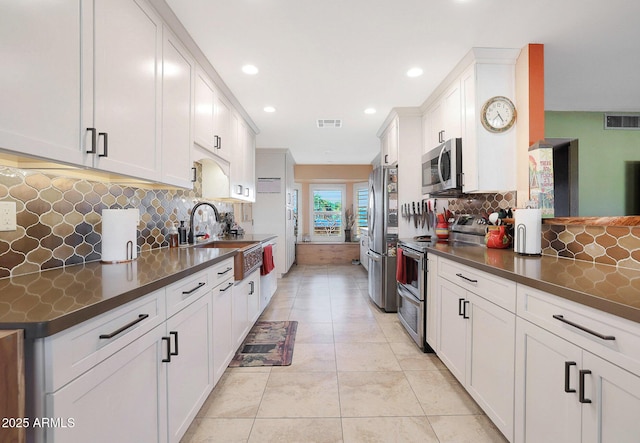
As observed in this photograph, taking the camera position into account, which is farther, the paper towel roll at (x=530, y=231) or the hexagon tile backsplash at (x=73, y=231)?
the paper towel roll at (x=530, y=231)

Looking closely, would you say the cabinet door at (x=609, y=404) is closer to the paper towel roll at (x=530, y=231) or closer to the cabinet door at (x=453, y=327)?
the cabinet door at (x=453, y=327)

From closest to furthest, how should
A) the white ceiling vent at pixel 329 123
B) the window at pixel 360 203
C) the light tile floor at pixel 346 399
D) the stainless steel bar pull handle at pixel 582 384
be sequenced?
the stainless steel bar pull handle at pixel 582 384
the light tile floor at pixel 346 399
the white ceiling vent at pixel 329 123
the window at pixel 360 203

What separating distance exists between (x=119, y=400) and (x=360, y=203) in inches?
268

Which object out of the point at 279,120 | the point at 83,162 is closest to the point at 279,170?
the point at 279,120

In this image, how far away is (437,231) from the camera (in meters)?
3.30

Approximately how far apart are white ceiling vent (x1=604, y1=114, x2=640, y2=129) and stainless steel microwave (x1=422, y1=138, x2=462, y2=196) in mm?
1862

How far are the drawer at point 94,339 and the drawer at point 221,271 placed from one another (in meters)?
0.64

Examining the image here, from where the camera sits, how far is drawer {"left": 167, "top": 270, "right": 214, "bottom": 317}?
52.3 inches

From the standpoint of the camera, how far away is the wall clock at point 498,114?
2.47 metres

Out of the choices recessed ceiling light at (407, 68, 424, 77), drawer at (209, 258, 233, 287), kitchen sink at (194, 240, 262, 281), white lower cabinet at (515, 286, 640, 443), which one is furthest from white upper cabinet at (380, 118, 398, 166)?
white lower cabinet at (515, 286, 640, 443)

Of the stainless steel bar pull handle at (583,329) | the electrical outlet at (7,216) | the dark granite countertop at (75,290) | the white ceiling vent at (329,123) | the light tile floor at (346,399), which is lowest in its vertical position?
the light tile floor at (346,399)

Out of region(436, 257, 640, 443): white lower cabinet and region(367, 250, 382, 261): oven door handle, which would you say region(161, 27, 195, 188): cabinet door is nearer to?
region(436, 257, 640, 443): white lower cabinet

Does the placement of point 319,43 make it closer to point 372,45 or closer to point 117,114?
point 372,45

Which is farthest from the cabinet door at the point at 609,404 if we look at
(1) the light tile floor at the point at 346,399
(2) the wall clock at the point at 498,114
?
(2) the wall clock at the point at 498,114
